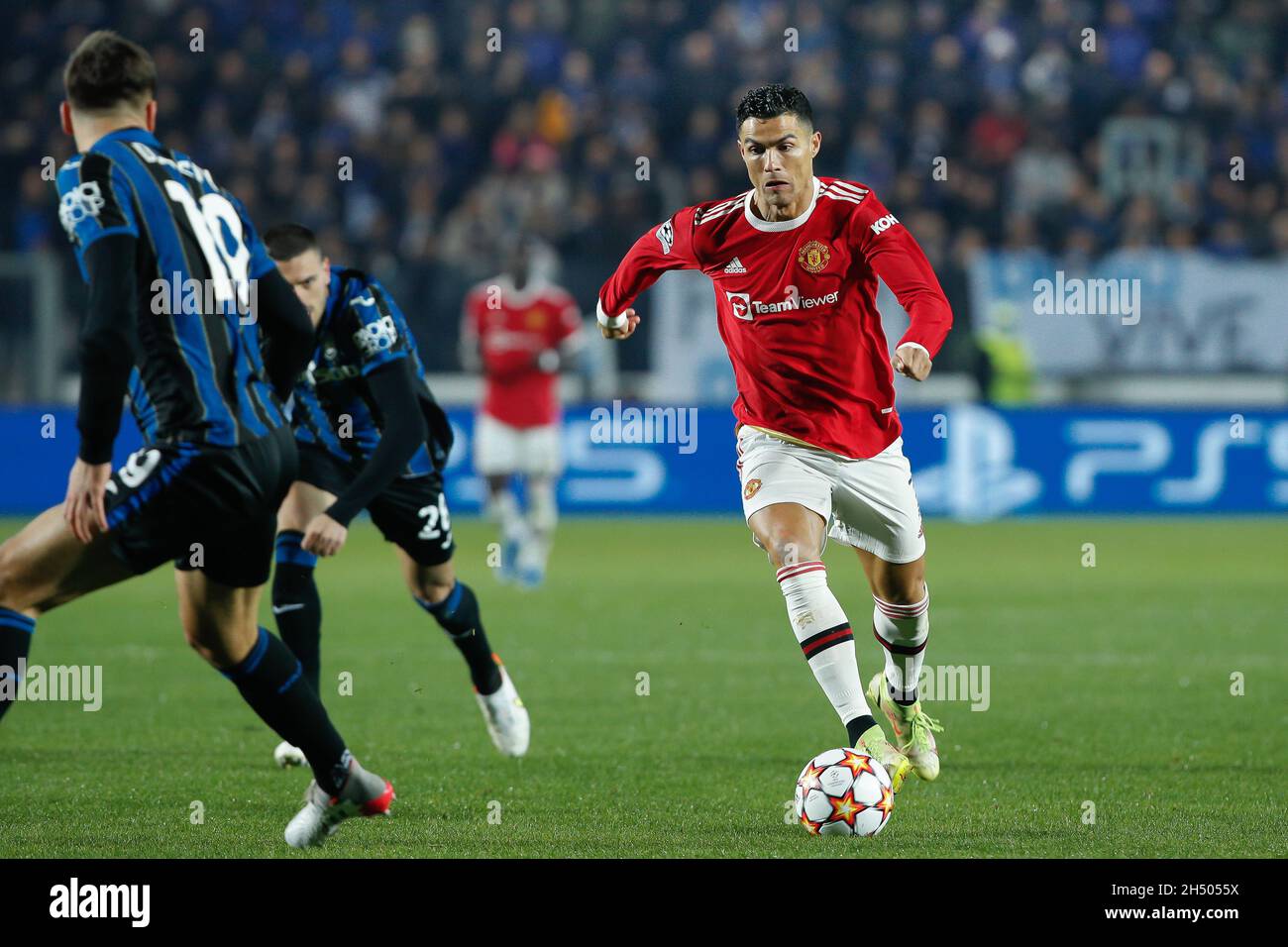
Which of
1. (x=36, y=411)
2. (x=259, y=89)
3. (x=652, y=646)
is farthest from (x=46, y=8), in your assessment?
(x=652, y=646)

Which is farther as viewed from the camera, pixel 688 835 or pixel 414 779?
pixel 414 779

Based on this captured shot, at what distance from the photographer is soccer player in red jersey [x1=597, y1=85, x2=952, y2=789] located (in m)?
6.04

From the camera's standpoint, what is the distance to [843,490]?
622 cm

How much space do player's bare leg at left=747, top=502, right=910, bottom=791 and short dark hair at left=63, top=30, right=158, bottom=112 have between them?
2411 millimetres

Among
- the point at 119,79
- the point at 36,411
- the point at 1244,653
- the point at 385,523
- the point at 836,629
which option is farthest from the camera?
the point at 36,411

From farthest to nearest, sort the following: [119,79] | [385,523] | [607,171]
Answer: [607,171] < [385,523] < [119,79]

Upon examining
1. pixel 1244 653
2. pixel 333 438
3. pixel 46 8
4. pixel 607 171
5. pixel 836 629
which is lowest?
pixel 1244 653

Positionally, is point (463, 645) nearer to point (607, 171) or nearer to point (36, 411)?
point (36, 411)

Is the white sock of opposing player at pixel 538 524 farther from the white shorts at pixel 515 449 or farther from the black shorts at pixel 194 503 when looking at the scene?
the black shorts at pixel 194 503

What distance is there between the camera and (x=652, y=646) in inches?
403

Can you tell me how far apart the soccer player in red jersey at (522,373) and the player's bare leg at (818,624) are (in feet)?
27.0

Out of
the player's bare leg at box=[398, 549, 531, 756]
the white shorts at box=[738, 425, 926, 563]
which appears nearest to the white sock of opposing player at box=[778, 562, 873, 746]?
the white shorts at box=[738, 425, 926, 563]

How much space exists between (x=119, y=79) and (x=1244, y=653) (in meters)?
7.01

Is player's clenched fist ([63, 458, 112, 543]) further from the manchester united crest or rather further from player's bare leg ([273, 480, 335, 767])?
the manchester united crest
